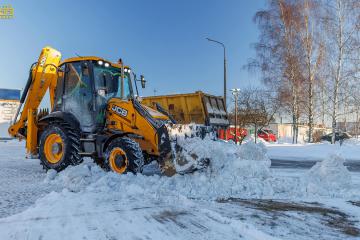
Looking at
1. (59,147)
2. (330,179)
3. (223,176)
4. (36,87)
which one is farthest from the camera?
(36,87)

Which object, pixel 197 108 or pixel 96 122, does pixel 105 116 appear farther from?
pixel 197 108

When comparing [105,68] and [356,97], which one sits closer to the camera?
[105,68]

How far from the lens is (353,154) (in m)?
18.0

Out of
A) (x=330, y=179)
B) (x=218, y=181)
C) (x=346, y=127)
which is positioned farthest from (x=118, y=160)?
(x=346, y=127)

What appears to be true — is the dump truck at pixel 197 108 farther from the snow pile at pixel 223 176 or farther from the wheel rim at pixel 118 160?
the wheel rim at pixel 118 160

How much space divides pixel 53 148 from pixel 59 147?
0.19 m

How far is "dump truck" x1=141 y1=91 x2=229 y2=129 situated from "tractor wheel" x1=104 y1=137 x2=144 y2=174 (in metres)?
6.26

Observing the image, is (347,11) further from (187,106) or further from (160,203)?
(160,203)

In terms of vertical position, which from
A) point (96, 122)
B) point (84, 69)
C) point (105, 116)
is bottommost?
point (96, 122)

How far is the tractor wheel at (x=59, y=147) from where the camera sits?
27.0ft

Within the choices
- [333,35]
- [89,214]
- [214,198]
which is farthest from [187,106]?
[333,35]

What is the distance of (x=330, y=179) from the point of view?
704cm

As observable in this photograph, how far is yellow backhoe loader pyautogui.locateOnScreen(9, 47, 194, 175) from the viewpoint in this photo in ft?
24.3

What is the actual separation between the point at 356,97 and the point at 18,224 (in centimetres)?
2497
